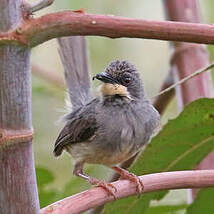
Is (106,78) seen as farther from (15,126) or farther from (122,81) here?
(15,126)

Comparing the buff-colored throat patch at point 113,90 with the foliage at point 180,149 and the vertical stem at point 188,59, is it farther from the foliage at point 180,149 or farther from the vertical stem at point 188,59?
the foliage at point 180,149

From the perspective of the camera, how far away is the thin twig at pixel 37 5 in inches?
45.8

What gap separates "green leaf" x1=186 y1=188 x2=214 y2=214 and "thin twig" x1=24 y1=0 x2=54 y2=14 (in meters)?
1.16

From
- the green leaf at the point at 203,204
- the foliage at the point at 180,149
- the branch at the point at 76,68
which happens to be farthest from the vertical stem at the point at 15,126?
the branch at the point at 76,68

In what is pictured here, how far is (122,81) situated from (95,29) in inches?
67.4

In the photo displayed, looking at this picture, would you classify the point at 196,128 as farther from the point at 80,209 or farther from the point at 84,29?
the point at 84,29

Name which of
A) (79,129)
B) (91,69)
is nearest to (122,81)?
(79,129)

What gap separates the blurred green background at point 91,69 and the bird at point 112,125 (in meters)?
0.16

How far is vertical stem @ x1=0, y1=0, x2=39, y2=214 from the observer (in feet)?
3.89

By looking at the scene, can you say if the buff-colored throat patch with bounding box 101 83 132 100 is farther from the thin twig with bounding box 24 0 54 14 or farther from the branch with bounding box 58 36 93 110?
the thin twig with bounding box 24 0 54 14

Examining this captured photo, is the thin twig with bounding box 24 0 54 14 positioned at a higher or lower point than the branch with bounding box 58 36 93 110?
lower

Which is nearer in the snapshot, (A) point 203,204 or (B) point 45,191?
(A) point 203,204

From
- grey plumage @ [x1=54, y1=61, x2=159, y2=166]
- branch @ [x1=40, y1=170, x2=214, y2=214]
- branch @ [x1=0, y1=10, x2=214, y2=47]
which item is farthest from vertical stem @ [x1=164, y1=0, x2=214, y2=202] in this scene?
branch @ [x1=0, y1=10, x2=214, y2=47]

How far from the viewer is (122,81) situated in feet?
9.36
